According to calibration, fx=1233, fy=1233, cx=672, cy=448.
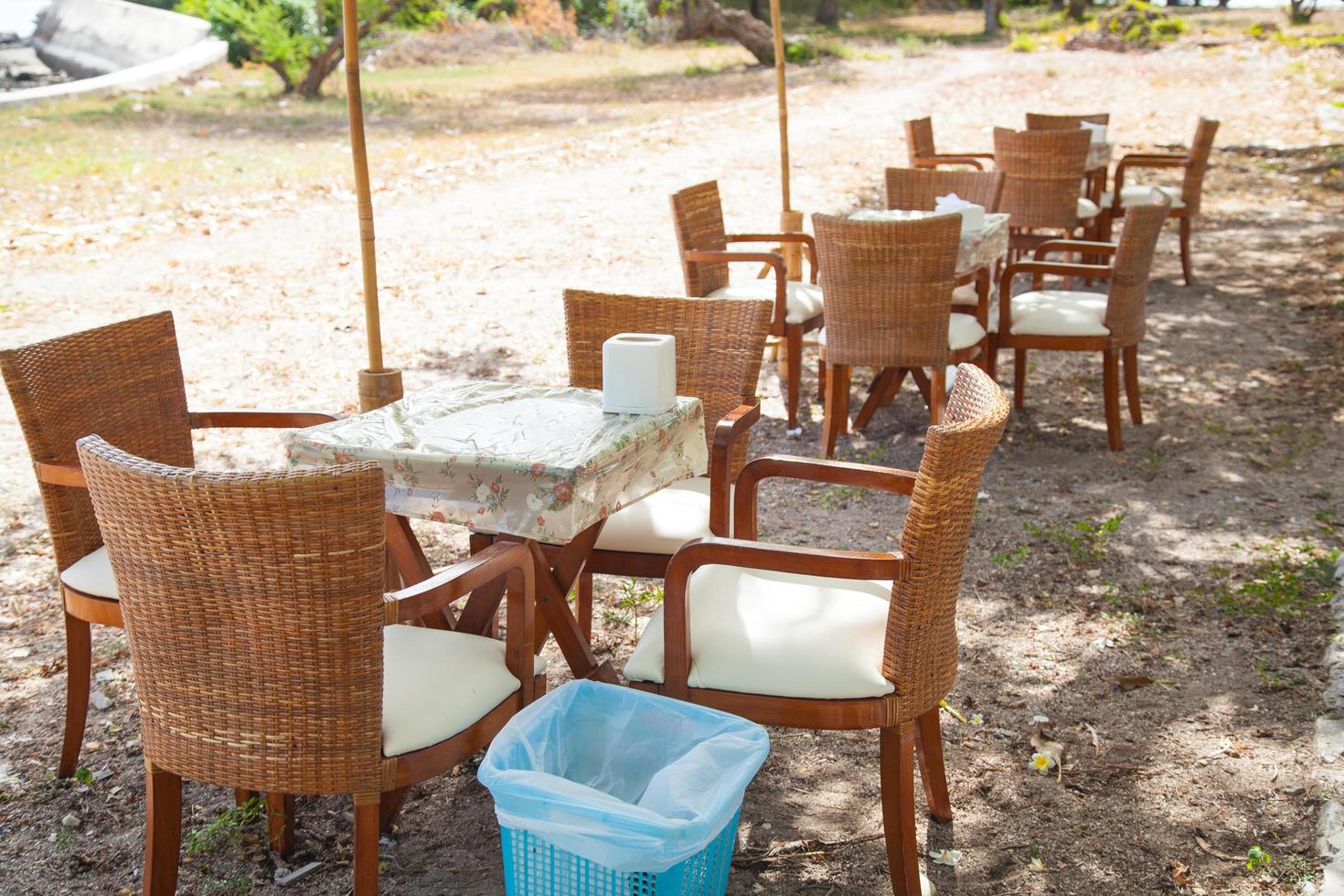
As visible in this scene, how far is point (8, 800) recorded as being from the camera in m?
2.85

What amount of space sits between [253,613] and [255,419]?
1.38 meters

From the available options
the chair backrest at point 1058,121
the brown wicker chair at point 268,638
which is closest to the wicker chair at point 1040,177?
the chair backrest at point 1058,121

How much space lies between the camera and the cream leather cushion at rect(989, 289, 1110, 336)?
5.18 metres

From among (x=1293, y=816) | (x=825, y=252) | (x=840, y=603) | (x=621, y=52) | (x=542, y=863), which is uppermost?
(x=621, y=52)

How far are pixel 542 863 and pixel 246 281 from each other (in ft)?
20.5

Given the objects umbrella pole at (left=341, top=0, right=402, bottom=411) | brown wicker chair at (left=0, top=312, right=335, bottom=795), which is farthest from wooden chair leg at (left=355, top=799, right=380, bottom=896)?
umbrella pole at (left=341, top=0, right=402, bottom=411)

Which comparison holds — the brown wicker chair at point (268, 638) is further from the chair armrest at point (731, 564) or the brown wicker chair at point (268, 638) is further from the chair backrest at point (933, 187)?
the chair backrest at point (933, 187)

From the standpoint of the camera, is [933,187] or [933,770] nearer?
[933,770]

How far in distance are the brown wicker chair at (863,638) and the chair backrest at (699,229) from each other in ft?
9.59

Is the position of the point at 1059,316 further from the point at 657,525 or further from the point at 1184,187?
the point at 1184,187

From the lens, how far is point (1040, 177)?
722 cm

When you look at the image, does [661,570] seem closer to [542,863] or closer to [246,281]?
[542,863]

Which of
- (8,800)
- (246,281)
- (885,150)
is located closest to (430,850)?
(8,800)

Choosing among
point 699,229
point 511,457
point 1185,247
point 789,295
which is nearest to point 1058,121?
point 1185,247
